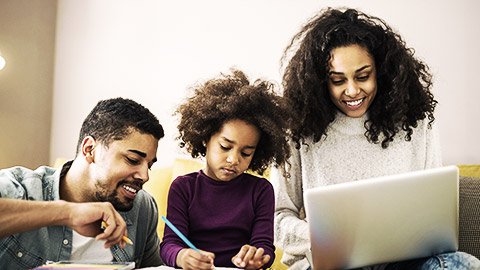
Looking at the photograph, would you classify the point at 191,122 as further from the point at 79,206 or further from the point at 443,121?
the point at 443,121

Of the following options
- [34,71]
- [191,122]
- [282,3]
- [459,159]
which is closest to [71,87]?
[34,71]

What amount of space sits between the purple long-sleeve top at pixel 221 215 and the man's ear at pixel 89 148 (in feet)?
0.80

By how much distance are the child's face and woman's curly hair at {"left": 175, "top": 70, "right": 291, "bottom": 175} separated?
35 millimetres

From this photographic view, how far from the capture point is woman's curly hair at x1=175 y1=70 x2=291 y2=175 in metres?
1.32

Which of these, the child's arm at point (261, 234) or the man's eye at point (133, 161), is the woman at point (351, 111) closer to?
the child's arm at point (261, 234)

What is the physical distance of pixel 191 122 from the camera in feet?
4.48

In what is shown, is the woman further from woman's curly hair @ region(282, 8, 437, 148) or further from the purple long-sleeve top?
the purple long-sleeve top

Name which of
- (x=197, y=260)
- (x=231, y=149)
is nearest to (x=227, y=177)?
(x=231, y=149)

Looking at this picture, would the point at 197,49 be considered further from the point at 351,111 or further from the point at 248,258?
the point at 248,258

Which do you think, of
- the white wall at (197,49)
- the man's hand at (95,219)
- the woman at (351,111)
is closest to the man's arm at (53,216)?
the man's hand at (95,219)

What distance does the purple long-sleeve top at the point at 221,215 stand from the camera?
124 cm

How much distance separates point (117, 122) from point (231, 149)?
33 centimetres

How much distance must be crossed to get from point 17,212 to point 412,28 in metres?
1.88

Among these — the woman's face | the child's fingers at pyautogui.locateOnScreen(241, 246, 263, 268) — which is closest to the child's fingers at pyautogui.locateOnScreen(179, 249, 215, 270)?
the child's fingers at pyautogui.locateOnScreen(241, 246, 263, 268)
